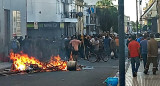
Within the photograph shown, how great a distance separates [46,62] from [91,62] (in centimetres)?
576

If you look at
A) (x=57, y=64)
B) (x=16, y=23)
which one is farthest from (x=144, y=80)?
(x=16, y=23)

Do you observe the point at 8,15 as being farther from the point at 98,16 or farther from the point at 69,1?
the point at 98,16

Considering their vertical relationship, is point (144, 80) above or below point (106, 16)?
below

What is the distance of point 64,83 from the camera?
1368 centimetres

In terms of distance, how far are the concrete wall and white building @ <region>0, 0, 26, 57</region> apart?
1411cm

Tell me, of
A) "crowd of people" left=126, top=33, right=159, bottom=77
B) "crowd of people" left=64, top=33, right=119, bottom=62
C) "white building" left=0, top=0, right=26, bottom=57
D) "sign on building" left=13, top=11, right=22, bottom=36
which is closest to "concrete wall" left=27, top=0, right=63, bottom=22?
"white building" left=0, top=0, right=26, bottom=57

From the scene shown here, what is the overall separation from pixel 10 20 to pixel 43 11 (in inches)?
790

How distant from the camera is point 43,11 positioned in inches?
1941

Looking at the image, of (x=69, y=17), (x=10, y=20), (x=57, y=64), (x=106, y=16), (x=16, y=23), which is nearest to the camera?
(x=57, y=64)

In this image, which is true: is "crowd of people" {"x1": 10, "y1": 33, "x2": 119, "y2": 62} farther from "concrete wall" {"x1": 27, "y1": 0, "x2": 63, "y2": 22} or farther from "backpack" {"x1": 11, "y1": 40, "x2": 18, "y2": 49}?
"concrete wall" {"x1": 27, "y1": 0, "x2": 63, "y2": 22}

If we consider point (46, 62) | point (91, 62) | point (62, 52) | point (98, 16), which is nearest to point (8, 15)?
point (62, 52)

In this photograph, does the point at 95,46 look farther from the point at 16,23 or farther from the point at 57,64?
the point at 57,64

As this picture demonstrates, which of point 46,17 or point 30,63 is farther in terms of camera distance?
point 46,17

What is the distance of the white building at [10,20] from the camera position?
2708cm
